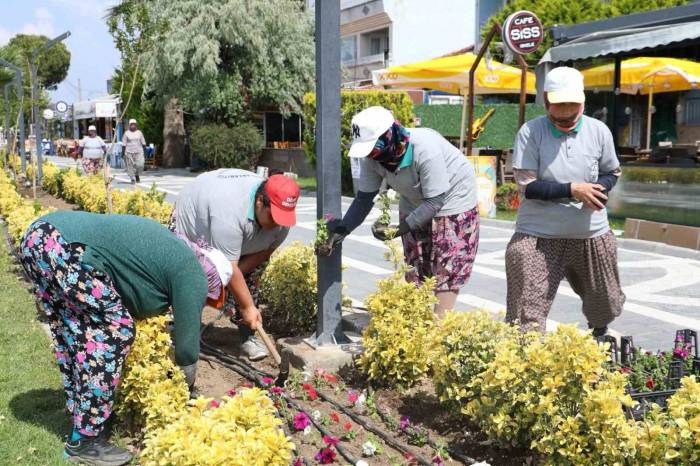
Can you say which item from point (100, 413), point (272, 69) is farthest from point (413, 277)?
point (272, 69)

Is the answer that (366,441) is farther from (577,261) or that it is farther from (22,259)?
(22,259)

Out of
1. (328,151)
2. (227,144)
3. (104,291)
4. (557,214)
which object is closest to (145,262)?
(104,291)

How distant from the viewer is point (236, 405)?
8.57 ft

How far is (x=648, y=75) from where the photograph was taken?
12.8m

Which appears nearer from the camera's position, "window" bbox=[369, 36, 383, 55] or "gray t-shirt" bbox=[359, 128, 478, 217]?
"gray t-shirt" bbox=[359, 128, 478, 217]

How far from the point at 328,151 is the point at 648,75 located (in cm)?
1013

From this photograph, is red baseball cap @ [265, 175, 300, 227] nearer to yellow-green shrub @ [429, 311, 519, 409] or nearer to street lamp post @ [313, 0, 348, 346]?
street lamp post @ [313, 0, 348, 346]

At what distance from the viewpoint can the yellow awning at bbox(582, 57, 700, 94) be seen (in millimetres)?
11920

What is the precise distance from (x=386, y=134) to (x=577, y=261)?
4.00 feet

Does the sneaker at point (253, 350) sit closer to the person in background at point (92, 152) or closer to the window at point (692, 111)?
the person in background at point (92, 152)

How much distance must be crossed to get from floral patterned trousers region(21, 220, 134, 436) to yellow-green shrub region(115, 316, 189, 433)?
170 mm

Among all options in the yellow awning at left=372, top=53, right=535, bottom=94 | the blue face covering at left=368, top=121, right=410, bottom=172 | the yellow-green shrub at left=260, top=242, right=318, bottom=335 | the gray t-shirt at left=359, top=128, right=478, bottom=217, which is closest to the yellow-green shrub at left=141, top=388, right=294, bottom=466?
the blue face covering at left=368, top=121, right=410, bottom=172

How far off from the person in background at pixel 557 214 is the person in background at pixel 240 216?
122cm

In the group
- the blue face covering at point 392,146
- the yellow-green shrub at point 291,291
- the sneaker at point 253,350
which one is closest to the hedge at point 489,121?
the yellow-green shrub at point 291,291
